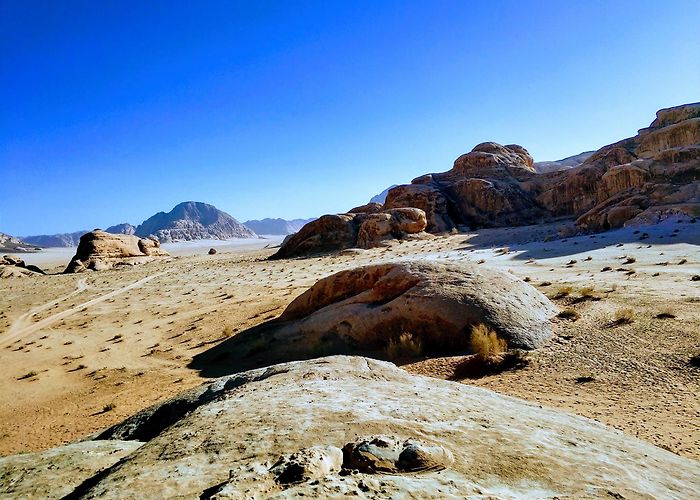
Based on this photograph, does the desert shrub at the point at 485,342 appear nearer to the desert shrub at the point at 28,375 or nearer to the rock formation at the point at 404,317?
the rock formation at the point at 404,317

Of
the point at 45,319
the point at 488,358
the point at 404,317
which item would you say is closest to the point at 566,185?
the point at 404,317

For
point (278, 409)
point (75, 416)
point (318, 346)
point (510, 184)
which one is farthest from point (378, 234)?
point (278, 409)

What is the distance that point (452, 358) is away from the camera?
8273mm

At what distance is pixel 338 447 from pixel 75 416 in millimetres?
7791

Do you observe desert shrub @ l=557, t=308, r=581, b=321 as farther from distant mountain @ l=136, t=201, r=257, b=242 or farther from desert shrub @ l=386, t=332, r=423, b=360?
distant mountain @ l=136, t=201, r=257, b=242

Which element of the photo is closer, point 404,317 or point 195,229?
point 404,317

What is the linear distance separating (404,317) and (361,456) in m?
7.14

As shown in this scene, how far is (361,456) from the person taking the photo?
249 cm

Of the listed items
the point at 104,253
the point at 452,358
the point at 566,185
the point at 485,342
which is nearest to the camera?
the point at 485,342

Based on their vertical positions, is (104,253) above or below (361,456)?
above

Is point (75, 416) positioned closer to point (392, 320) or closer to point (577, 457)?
point (392, 320)

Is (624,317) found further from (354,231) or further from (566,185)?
(566,185)

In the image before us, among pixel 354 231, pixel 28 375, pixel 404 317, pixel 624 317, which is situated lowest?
pixel 624 317

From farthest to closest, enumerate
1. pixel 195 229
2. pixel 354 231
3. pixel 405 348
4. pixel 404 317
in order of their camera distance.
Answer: pixel 195 229 → pixel 354 231 → pixel 404 317 → pixel 405 348
